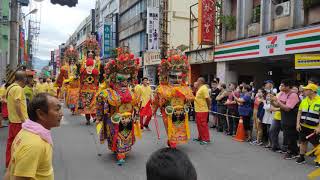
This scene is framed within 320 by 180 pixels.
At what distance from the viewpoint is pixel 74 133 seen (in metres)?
9.79

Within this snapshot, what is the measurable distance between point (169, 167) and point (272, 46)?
1301cm

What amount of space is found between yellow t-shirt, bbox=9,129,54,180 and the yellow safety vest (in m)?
5.47

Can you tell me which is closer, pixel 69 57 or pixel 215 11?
pixel 69 57

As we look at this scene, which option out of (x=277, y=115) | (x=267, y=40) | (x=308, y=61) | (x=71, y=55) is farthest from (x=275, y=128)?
(x=71, y=55)

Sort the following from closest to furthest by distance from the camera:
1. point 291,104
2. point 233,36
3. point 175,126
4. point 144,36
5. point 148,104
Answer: point 291,104 → point 175,126 → point 148,104 → point 233,36 → point 144,36

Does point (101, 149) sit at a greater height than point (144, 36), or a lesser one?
lesser

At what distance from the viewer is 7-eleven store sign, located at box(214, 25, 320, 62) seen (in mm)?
11836

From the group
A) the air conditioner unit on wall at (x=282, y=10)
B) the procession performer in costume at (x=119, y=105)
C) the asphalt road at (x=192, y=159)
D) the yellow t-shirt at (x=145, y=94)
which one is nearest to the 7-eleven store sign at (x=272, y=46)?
the air conditioner unit on wall at (x=282, y=10)

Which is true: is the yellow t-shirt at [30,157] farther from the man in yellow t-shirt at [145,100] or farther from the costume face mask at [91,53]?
the costume face mask at [91,53]

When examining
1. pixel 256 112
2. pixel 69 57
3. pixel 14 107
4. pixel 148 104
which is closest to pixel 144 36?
pixel 69 57

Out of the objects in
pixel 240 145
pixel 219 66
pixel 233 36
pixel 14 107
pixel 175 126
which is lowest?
pixel 240 145

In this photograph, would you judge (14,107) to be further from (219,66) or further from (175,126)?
(219,66)

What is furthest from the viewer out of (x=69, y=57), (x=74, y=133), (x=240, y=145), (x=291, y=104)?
(x=69, y=57)

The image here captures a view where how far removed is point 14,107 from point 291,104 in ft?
17.7
